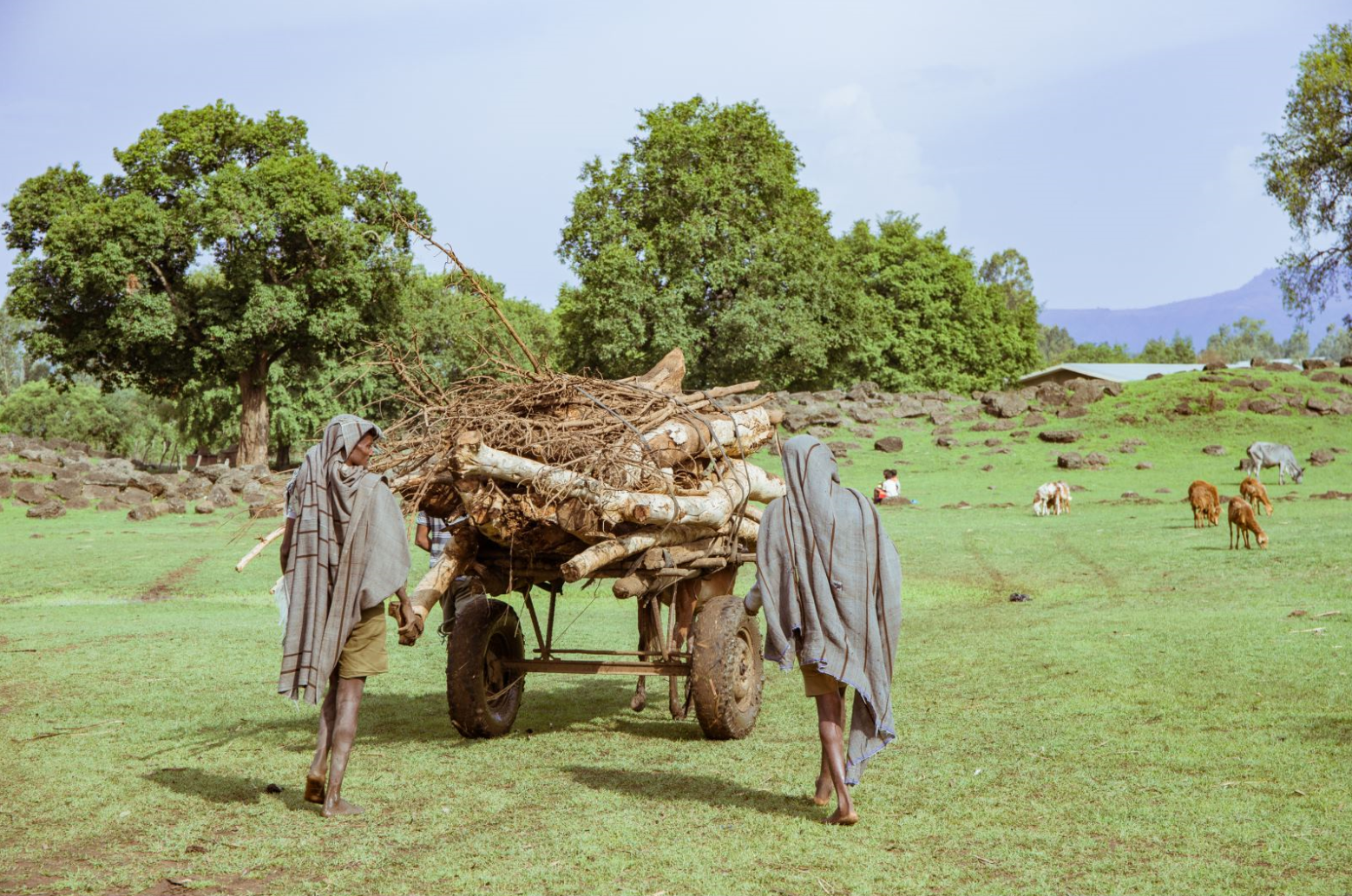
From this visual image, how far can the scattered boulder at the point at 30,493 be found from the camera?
32156 millimetres

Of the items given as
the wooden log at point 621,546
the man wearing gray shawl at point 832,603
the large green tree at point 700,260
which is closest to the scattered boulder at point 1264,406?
the large green tree at point 700,260

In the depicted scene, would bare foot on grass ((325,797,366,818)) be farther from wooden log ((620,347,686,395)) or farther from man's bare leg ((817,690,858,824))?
wooden log ((620,347,686,395))

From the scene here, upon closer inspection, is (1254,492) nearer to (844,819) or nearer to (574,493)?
(574,493)

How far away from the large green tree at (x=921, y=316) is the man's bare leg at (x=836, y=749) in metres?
55.9

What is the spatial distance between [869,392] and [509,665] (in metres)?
40.1

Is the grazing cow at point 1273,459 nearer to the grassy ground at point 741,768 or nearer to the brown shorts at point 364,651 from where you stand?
the grassy ground at point 741,768

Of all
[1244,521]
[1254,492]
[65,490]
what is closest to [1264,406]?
[1254,492]

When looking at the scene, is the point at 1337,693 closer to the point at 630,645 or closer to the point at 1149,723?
the point at 1149,723

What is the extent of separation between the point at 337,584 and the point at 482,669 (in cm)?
218

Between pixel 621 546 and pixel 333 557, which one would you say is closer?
pixel 333 557

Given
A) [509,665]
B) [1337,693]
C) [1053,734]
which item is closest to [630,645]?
[509,665]

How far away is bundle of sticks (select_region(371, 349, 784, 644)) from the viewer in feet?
26.4

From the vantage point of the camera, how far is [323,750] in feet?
22.7

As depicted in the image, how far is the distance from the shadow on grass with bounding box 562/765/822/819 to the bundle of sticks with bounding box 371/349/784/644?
122 centimetres
